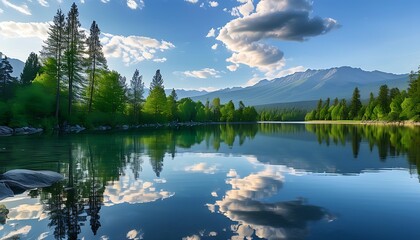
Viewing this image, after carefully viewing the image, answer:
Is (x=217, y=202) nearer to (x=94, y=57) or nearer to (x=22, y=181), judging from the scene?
(x=22, y=181)

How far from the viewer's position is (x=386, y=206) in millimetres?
10461

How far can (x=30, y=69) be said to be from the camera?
Result: 291 ft

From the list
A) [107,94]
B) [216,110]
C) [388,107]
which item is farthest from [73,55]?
[216,110]

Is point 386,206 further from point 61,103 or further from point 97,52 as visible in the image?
point 97,52

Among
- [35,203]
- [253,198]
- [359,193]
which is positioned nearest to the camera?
[35,203]

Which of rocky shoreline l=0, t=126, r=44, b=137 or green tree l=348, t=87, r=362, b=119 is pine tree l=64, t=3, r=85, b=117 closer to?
rocky shoreline l=0, t=126, r=44, b=137

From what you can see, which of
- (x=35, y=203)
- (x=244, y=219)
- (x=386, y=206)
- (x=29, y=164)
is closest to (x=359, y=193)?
(x=386, y=206)

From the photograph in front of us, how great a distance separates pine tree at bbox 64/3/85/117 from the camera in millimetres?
56719

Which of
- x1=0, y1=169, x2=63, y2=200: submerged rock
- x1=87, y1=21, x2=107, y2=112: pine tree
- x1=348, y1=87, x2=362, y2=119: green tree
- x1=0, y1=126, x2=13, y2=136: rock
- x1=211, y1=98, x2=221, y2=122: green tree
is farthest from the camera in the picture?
x1=211, y1=98, x2=221, y2=122: green tree

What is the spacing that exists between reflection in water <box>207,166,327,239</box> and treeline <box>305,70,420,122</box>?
107 meters

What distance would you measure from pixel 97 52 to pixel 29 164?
2229 inches

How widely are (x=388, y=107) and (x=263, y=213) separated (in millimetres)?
139225

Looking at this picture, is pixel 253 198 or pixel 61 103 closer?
pixel 253 198

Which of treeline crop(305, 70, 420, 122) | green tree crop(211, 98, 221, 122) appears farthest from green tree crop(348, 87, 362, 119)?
green tree crop(211, 98, 221, 122)
